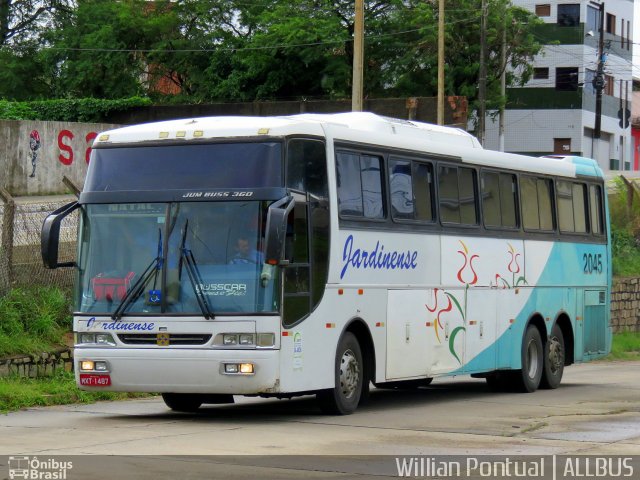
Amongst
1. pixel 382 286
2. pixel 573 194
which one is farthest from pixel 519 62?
pixel 382 286

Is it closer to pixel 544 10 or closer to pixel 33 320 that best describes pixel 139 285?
pixel 33 320

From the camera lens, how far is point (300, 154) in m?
14.2

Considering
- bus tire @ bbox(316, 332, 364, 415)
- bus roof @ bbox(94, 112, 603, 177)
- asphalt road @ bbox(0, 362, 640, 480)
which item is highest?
bus roof @ bbox(94, 112, 603, 177)

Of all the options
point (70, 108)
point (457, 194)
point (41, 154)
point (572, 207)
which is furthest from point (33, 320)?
point (70, 108)

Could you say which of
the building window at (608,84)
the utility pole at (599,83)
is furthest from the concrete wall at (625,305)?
the building window at (608,84)

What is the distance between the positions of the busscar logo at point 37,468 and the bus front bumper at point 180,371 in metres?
3.02

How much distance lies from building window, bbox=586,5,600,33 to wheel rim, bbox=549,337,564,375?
56280mm

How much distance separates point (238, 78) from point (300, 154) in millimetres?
44585

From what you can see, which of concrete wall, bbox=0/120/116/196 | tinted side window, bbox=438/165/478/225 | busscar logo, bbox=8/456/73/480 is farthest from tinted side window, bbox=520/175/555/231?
concrete wall, bbox=0/120/116/196

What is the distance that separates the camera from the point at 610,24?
259 feet

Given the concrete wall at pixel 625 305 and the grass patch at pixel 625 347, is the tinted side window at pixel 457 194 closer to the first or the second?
the grass patch at pixel 625 347

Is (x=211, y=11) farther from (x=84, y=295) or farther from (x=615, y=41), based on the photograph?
(x=84, y=295)

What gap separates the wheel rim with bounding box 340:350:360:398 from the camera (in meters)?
14.9

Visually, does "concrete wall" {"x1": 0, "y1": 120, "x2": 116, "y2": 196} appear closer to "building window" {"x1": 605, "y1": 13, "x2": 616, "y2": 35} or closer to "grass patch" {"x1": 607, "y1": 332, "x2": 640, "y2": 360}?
"grass patch" {"x1": 607, "y1": 332, "x2": 640, "y2": 360}
